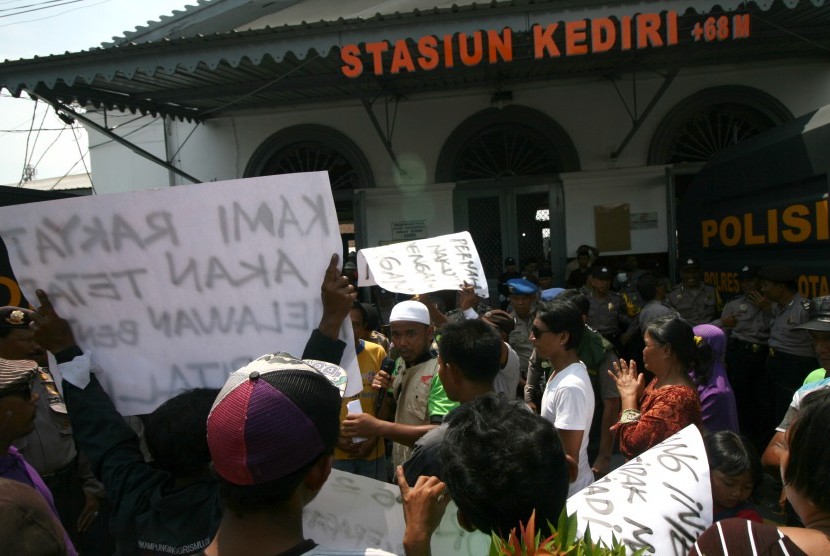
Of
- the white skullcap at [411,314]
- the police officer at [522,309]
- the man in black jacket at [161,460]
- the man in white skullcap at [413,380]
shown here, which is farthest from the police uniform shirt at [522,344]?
the man in black jacket at [161,460]

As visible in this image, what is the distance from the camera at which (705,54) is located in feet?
26.2

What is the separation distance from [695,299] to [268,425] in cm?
676

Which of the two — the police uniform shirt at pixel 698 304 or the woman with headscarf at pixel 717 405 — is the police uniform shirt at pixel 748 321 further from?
the woman with headscarf at pixel 717 405

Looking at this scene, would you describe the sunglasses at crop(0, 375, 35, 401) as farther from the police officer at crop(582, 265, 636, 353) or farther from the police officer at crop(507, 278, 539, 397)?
the police officer at crop(582, 265, 636, 353)

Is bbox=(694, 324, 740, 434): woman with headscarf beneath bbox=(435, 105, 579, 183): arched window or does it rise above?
beneath

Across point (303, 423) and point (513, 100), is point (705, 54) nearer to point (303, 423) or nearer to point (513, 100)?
point (513, 100)

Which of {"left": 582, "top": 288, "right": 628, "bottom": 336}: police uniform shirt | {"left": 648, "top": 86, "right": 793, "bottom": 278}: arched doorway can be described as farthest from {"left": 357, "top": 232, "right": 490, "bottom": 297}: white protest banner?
{"left": 648, "top": 86, "right": 793, "bottom": 278}: arched doorway

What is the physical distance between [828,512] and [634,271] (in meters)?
7.57

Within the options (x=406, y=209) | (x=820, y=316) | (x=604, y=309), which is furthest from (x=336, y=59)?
(x=820, y=316)

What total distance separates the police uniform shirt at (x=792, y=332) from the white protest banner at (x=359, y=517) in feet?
13.4

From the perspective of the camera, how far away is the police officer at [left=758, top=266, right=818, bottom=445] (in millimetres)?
4730

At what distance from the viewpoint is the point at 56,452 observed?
2990 millimetres

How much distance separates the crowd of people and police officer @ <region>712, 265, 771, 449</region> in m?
1.99

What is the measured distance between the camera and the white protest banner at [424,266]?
128 inches
